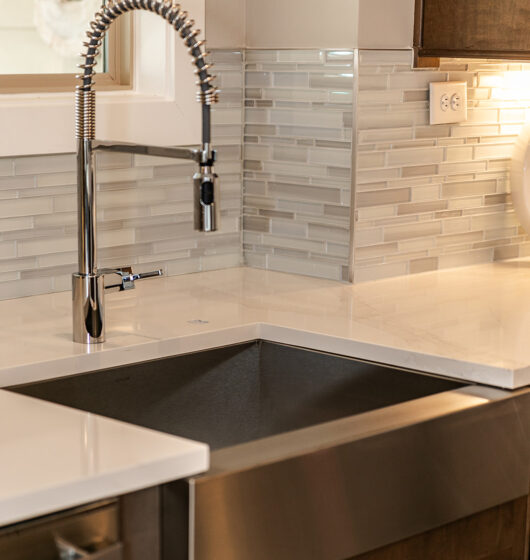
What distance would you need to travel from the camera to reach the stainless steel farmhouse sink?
1095 millimetres

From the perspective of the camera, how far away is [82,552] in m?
1.03

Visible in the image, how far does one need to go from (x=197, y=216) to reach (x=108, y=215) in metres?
0.57

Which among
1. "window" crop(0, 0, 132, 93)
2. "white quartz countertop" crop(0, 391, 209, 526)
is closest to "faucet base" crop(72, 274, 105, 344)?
"white quartz countertop" crop(0, 391, 209, 526)

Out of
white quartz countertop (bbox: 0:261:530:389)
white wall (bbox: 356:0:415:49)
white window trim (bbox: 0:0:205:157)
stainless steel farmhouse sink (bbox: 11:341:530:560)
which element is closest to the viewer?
stainless steel farmhouse sink (bbox: 11:341:530:560)

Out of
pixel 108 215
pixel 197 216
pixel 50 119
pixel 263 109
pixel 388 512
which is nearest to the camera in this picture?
pixel 388 512

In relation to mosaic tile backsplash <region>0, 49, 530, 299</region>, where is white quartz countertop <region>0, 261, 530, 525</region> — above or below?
below

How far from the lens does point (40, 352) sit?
56.5 inches

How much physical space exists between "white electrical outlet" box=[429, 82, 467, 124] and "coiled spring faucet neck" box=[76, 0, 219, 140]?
68cm

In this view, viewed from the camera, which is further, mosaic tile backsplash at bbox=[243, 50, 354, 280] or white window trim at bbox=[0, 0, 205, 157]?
mosaic tile backsplash at bbox=[243, 50, 354, 280]

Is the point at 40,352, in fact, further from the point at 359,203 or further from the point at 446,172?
the point at 446,172

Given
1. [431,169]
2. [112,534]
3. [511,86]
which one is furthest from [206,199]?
[511,86]

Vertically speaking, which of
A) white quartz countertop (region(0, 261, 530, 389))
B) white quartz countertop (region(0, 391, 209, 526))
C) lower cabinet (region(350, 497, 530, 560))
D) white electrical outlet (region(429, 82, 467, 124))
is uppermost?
white electrical outlet (region(429, 82, 467, 124))

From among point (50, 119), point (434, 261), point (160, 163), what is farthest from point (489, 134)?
point (50, 119)

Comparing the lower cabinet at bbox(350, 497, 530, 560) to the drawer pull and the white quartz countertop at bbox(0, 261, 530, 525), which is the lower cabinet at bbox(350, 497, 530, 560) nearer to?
the white quartz countertop at bbox(0, 261, 530, 525)
